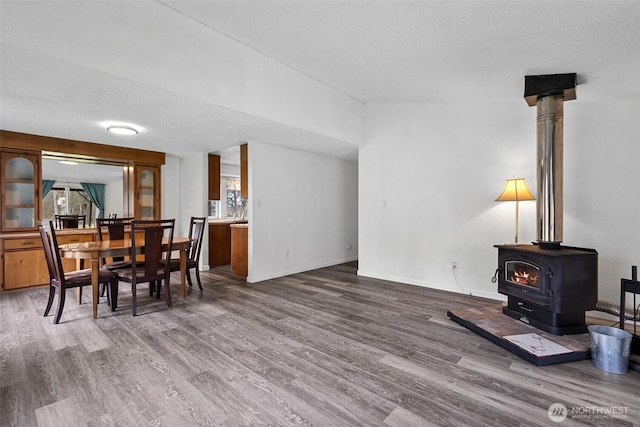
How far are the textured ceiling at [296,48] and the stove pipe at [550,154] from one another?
0.48ft

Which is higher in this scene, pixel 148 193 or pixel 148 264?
pixel 148 193

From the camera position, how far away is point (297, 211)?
536 centimetres

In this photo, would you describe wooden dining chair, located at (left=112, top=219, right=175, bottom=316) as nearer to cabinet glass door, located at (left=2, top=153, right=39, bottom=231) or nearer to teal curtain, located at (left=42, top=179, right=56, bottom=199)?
cabinet glass door, located at (left=2, top=153, right=39, bottom=231)

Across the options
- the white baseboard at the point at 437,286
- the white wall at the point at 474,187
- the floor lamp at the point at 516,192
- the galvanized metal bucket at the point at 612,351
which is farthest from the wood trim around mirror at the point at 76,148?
the galvanized metal bucket at the point at 612,351

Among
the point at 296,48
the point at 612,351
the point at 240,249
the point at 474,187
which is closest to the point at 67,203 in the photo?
the point at 240,249

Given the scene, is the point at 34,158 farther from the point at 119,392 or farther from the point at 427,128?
the point at 427,128

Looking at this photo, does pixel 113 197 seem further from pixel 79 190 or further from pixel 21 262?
pixel 21 262

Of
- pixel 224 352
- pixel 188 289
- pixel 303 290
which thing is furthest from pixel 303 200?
pixel 224 352

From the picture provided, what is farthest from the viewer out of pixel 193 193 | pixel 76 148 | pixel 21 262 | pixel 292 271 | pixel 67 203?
pixel 67 203

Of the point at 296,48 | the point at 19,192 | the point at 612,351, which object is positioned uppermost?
the point at 296,48

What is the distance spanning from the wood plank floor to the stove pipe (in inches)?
45.5

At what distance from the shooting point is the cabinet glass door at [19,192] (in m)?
4.29

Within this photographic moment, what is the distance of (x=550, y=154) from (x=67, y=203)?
29.4ft

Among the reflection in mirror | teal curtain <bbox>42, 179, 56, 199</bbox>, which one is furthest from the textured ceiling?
teal curtain <bbox>42, 179, 56, 199</bbox>
